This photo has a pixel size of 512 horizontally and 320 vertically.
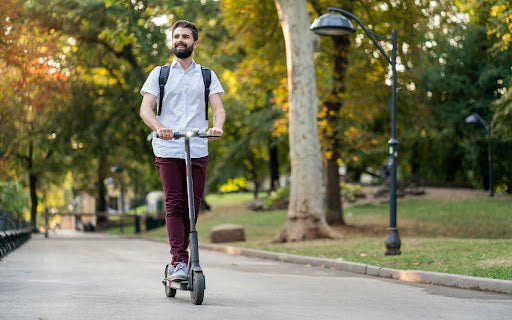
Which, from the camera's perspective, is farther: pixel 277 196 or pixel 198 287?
pixel 277 196

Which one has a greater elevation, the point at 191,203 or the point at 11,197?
the point at 191,203

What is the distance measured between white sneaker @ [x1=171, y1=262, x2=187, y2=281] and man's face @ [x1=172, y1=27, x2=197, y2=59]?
1.80m

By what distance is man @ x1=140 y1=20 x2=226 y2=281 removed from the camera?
24.2ft

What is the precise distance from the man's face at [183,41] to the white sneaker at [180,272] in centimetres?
180

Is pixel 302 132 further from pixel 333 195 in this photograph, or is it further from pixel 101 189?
pixel 101 189

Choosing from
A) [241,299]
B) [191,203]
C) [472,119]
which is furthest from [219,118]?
[472,119]

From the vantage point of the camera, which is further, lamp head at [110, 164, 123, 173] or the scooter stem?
lamp head at [110, 164, 123, 173]

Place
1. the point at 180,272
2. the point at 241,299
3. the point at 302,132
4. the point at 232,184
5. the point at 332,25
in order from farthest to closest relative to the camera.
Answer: the point at 232,184 < the point at 302,132 < the point at 332,25 < the point at 241,299 < the point at 180,272

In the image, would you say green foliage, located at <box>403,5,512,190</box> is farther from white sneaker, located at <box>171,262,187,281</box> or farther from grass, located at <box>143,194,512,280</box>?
white sneaker, located at <box>171,262,187,281</box>

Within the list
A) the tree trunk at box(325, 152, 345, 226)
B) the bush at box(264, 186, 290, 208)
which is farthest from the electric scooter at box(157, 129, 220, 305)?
the bush at box(264, 186, 290, 208)

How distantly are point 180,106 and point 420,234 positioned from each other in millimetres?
18123

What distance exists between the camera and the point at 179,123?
24.4ft

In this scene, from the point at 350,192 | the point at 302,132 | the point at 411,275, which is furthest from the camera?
the point at 350,192

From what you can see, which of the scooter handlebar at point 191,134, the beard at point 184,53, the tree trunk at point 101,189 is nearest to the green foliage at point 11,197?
the tree trunk at point 101,189
